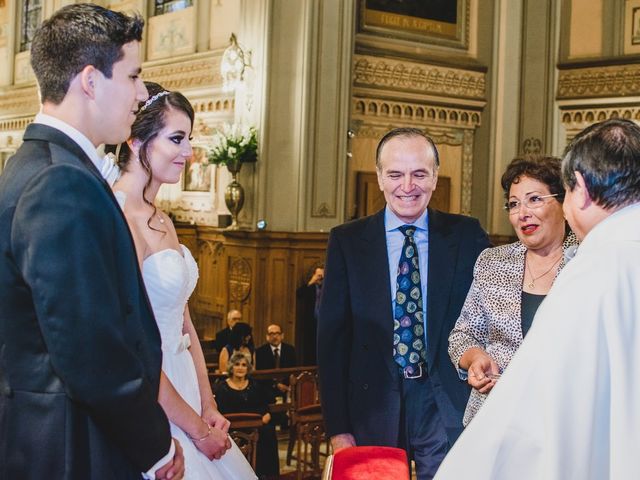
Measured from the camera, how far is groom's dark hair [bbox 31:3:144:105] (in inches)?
79.6

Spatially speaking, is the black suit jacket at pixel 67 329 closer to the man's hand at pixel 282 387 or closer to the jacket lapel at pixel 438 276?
the jacket lapel at pixel 438 276

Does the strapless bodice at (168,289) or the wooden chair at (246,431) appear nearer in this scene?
the strapless bodice at (168,289)

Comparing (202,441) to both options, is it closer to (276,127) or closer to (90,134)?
A: (90,134)

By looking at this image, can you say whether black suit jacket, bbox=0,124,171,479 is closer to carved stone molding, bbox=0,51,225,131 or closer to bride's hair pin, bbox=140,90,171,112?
bride's hair pin, bbox=140,90,171,112

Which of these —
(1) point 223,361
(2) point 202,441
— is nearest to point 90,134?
(2) point 202,441

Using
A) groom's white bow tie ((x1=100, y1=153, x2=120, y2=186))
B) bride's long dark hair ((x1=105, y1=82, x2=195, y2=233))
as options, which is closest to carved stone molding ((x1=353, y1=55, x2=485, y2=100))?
bride's long dark hair ((x1=105, y1=82, x2=195, y2=233))

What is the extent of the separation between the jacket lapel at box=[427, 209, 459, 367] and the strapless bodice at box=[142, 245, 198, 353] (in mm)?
960

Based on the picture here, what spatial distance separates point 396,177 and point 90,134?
1485mm

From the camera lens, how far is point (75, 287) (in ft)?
6.15

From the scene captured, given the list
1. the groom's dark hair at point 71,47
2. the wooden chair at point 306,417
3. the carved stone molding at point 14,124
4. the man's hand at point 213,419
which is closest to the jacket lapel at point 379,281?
the man's hand at point 213,419

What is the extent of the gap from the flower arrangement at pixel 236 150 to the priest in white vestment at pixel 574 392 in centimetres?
944

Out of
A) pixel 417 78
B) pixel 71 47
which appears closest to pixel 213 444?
pixel 71 47

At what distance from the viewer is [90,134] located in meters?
2.08

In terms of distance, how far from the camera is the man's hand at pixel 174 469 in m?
2.12
